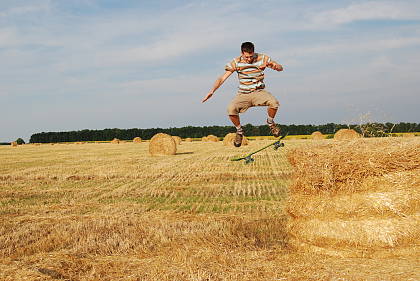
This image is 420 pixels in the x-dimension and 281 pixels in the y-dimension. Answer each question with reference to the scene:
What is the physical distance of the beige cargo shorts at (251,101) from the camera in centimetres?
468

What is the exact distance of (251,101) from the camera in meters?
4.75

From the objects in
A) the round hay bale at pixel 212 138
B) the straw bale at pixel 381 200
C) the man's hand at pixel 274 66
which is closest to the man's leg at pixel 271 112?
the man's hand at pixel 274 66

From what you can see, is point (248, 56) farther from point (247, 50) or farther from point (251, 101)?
point (251, 101)

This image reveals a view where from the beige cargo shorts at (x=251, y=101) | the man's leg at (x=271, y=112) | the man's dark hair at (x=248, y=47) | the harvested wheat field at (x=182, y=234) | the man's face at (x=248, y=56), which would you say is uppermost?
the man's dark hair at (x=248, y=47)

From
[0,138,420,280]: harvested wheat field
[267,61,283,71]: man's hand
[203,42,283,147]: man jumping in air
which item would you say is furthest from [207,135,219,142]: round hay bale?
[267,61,283,71]: man's hand

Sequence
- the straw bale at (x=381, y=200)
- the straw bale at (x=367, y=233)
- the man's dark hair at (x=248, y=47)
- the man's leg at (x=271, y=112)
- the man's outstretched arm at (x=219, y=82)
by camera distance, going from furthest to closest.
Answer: the straw bale at (x=381, y=200)
the straw bale at (x=367, y=233)
the man's leg at (x=271, y=112)
the man's outstretched arm at (x=219, y=82)
the man's dark hair at (x=248, y=47)

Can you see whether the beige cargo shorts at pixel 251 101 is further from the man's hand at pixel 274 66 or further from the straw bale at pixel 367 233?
the straw bale at pixel 367 233

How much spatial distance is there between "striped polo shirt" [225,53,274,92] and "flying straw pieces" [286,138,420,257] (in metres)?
3.32

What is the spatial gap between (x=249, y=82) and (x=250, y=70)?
158 millimetres

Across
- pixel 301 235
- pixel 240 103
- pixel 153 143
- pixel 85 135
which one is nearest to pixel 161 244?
pixel 301 235

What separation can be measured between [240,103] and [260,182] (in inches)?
478

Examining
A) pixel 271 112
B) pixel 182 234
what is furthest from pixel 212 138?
pixel 271 112

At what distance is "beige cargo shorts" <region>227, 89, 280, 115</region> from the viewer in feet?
15.4

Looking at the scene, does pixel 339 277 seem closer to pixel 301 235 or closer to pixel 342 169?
pixel 301 235
